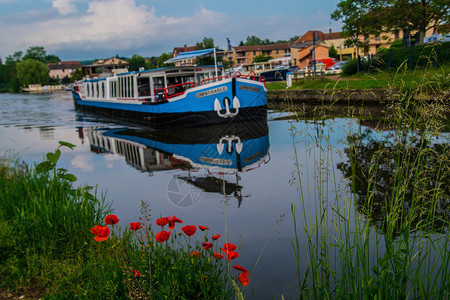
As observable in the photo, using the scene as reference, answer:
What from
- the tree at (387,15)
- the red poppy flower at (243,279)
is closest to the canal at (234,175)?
the red poppy flower at (243,279)

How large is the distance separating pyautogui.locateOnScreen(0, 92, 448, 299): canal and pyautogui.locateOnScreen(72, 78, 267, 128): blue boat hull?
2.14 feet

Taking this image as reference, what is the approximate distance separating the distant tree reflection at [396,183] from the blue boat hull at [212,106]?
7.40 meters

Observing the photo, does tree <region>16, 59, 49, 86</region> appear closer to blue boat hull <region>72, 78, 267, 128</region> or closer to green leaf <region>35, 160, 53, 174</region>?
blue boat hull <region>72, 78, 267, 128</region>

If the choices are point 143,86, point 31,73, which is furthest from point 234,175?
point 31,73

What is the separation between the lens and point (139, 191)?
827cm

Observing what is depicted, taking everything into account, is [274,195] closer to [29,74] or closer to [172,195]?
[172,195]

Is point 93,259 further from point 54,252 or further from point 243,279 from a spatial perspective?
point 243,279

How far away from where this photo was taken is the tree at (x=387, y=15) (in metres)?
22.5

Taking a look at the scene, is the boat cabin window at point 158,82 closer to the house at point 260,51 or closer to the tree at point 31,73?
the house at point 260,51

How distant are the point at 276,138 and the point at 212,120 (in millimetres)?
4619

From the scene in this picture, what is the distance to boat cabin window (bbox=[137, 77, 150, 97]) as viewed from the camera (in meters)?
21.5

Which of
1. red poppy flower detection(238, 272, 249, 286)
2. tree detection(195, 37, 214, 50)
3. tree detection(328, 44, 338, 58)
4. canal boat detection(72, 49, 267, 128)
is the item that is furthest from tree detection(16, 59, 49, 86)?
red poppy flower detection(238, 272, 249, 286)

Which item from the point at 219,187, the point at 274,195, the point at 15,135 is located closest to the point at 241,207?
the point at 274,195

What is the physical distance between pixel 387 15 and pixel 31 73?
111607 millimetres
